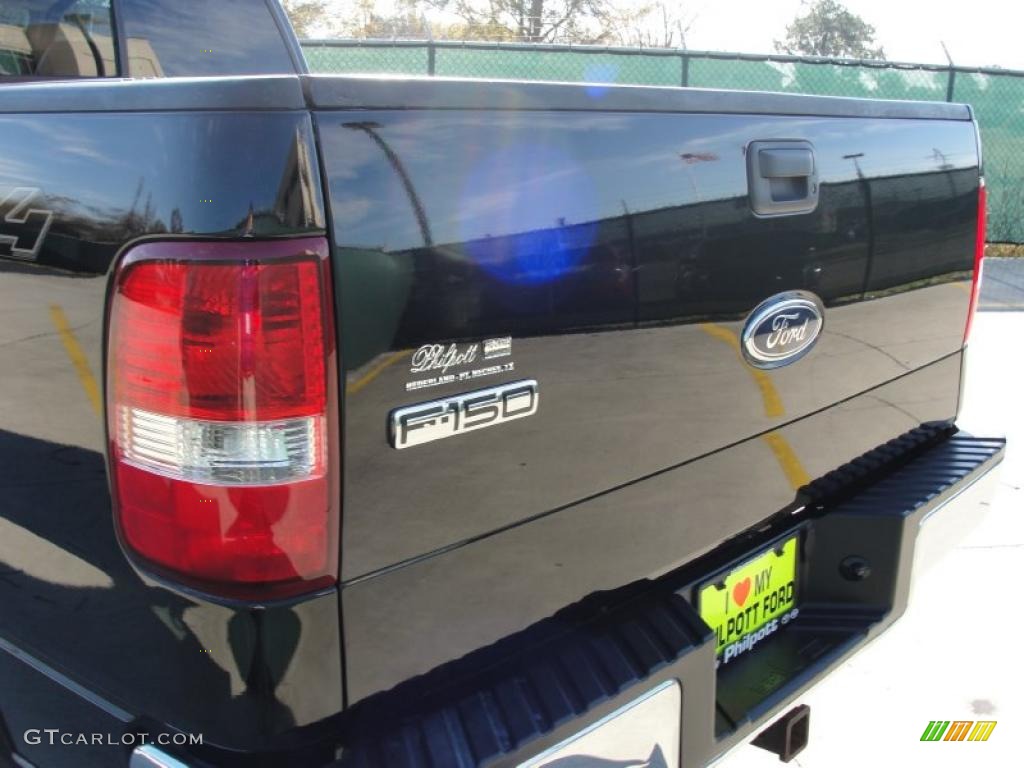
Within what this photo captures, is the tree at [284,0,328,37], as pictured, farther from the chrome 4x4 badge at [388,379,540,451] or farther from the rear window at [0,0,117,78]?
the chrome 4x4 badge at [388,379,540,451]

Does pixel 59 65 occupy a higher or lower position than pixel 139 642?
higher

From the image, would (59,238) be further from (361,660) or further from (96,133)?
(361,660)

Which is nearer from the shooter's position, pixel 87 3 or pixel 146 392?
pixel 146 392

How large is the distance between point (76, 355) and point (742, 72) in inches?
415

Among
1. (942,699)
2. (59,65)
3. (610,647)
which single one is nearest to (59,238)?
(610,647)

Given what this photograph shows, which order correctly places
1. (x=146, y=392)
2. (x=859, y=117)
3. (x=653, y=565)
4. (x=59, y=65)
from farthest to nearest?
(x=59, y=65) → (x=859, y=117) → (x=653, y=565) → (x=146, y=392)

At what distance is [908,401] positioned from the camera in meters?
2.59

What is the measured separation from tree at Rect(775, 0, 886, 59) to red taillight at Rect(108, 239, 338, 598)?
141 ft

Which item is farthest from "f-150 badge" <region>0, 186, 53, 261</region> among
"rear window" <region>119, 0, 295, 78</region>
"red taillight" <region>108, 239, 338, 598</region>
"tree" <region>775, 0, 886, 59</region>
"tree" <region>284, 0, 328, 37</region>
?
"tree" <region>775, 0, 886, 59</region>

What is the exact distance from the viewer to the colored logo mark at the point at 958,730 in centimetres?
282

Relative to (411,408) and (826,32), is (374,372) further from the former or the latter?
(826,32)

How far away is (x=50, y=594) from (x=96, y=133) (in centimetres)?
83

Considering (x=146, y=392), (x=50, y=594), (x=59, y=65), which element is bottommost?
→ (x=50, y=594)

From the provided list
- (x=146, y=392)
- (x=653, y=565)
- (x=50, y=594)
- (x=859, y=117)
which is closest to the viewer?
(x=146, y=392)
